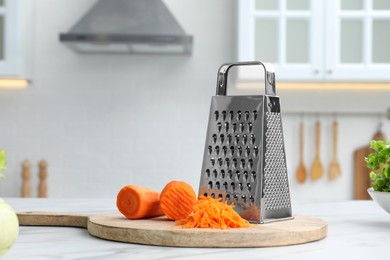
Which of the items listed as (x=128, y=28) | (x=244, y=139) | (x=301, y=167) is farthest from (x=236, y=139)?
(x=301, y=167)

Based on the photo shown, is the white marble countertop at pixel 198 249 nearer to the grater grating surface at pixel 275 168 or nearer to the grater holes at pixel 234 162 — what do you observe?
the grater grating surface at pixel 275 168

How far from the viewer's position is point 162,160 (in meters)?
3.81

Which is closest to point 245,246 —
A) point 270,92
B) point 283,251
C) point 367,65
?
point 283,251

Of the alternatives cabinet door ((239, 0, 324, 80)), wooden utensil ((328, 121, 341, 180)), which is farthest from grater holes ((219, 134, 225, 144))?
wooden utensil ((328, 121, 341, 180))

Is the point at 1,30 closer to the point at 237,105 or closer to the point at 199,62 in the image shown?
the point at 199,62

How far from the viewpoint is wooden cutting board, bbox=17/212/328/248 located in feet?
3.66

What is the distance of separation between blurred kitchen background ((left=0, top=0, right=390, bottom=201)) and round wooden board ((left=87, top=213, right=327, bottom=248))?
255cm

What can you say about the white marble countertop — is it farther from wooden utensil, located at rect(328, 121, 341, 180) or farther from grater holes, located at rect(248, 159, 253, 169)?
wooden utensil, located at rect(328, 121, 341, 180)

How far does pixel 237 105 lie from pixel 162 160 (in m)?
2.40

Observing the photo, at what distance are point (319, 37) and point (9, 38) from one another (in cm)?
168

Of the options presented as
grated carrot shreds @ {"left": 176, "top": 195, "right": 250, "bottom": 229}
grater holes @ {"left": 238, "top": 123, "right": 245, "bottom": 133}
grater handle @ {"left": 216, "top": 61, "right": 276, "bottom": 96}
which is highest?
grater handle @ {"left": 216, "top": 61, "right": 276, "bottom": 96}

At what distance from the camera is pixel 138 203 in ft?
4.23

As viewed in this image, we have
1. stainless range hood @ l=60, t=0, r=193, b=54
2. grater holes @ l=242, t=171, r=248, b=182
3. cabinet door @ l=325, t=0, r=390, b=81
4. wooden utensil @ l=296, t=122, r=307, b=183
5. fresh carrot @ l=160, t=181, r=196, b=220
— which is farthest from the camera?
wooden utensil @ l=296, t=122, r=307, b=183

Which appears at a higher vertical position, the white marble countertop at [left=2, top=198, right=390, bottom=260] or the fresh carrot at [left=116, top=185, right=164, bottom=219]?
the fresh carrot at [left=116, top=185, right=164, bottom=219]
